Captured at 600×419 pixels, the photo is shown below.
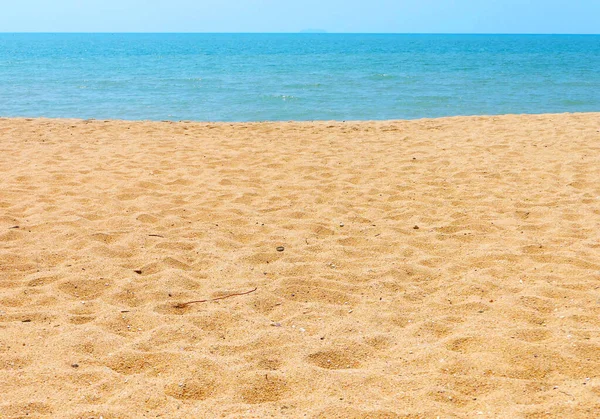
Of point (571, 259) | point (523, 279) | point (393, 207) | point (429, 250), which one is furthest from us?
point (393, 207)

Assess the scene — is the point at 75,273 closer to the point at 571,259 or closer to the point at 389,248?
the point at 389,248

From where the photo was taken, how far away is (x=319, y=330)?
297cm

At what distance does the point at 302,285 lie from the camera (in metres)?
3.52

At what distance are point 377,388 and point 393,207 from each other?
2.74 metres

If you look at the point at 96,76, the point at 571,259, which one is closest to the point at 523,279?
the point at 571,259

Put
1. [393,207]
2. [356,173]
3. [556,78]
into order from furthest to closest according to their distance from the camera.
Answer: [556,78]
[356,173]
[393,207]

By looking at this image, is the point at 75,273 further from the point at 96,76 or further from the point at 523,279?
the point at 96,76

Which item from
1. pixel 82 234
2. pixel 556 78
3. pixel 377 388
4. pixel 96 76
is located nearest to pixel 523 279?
pixel 377 388

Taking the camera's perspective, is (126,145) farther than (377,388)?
Yes

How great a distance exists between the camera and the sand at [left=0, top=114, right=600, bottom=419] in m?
2.41

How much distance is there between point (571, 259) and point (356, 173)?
8.88ft

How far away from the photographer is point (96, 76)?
24.0 metres

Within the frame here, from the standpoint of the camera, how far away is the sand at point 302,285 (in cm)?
241

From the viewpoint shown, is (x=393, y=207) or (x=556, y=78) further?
(x=556, y=78)
